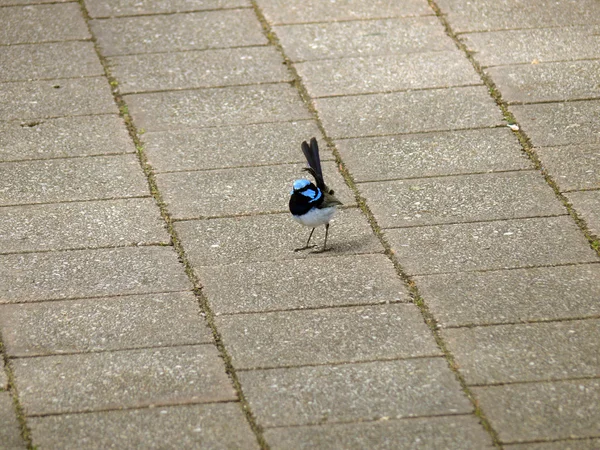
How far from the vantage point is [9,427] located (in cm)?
440

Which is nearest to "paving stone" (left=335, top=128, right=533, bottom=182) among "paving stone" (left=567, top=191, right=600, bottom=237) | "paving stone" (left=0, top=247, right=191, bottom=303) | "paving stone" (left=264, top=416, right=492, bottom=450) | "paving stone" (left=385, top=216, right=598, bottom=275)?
"paving stone" (left=567, top=191, right=600, bottom=237)

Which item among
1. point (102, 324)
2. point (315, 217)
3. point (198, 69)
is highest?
point (315, 217)

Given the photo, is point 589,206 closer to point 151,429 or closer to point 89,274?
point 89,274

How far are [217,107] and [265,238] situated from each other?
191 cm

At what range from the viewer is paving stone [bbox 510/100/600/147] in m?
7.10

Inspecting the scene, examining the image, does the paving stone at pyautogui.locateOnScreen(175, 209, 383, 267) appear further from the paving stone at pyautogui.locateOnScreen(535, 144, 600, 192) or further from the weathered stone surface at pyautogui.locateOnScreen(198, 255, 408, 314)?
the paving stone at pyautogui.locateOnScreen(535, 144, 600, 192)

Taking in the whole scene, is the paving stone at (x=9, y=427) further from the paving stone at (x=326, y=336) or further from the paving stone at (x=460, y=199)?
the paving stone at (x=460, y=199)

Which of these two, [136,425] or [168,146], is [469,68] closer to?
[168,146]

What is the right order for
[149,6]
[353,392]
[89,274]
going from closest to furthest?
[353,392], [89,274], [149,6]

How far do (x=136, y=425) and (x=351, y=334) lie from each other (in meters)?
1.22

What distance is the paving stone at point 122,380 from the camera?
15.0ft

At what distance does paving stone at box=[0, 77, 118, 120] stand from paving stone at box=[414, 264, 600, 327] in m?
3.32

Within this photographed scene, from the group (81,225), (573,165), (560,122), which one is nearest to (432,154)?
(573,165)

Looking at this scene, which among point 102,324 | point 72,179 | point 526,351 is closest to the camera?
point 526,351
